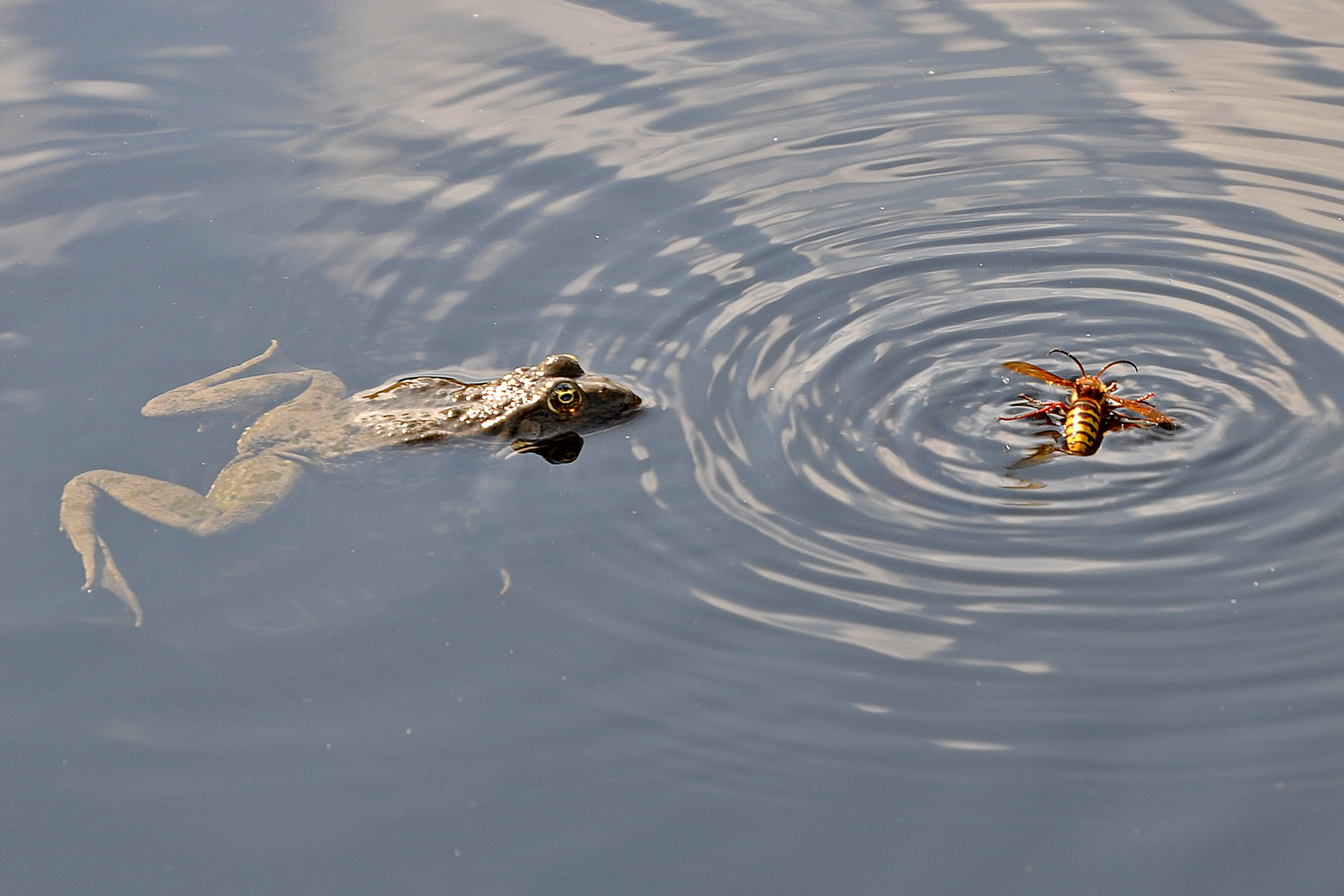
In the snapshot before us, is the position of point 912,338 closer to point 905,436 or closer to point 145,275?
point 905,436

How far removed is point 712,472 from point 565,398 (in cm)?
113

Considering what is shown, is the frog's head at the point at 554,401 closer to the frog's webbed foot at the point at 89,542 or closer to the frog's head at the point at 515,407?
the frog's head at the point at 515,407

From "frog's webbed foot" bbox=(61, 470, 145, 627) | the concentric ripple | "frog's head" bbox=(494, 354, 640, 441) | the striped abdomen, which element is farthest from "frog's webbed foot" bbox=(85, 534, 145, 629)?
the striped abdomen

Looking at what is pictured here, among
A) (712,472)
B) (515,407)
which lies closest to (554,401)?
(515,407)

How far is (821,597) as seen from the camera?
6.26 meters

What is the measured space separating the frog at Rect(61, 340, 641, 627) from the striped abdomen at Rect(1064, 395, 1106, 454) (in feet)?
8.58

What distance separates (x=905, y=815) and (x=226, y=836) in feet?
9.86

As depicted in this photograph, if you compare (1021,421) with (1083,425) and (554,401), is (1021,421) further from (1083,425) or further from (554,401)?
Result: (554,401)

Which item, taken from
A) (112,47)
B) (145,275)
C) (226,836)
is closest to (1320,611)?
(226,836)

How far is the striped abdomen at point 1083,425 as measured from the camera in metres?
6.88

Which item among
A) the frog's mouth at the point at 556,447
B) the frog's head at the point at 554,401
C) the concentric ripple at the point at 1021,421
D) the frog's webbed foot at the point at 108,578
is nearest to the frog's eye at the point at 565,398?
the frog's head at the point at 554,401

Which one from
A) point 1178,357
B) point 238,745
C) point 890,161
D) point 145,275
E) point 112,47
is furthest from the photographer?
point 112,47

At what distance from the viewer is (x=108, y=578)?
22.6 ft

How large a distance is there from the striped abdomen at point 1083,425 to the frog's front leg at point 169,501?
4.61 meters
